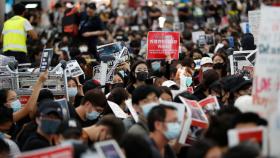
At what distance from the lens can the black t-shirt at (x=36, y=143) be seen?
28.8 ft

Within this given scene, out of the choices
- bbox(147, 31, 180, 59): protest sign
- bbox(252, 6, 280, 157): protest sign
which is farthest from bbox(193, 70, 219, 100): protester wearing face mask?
bbox(147, 31, 180, 59): protest sign

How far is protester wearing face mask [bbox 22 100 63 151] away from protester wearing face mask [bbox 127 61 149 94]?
4.31 metres

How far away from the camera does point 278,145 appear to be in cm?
739

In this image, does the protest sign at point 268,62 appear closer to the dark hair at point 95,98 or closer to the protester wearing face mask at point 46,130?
the protester wearing face mask at point 46,130

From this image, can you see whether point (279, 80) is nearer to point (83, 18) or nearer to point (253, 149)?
point (253, 149)

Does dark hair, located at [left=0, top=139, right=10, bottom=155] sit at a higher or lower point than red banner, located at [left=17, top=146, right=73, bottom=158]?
lower

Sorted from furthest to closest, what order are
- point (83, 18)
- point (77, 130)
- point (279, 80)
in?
point (83, 18) < point (279, 80) < point (77, 130)

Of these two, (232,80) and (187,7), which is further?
(187,7)

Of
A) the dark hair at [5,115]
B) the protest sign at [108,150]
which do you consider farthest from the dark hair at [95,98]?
the protest sign at [108,150]

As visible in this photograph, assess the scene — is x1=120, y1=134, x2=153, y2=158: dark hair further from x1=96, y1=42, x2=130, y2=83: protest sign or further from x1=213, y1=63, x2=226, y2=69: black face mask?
x1=213, y1=63, x2=226, y2=69: black face mask

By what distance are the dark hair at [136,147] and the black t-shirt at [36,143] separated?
1177 millimetres

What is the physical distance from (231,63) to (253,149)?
813cm

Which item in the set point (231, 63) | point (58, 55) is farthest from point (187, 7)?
point (231, 63)

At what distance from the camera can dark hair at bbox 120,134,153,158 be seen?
775 centimetres
